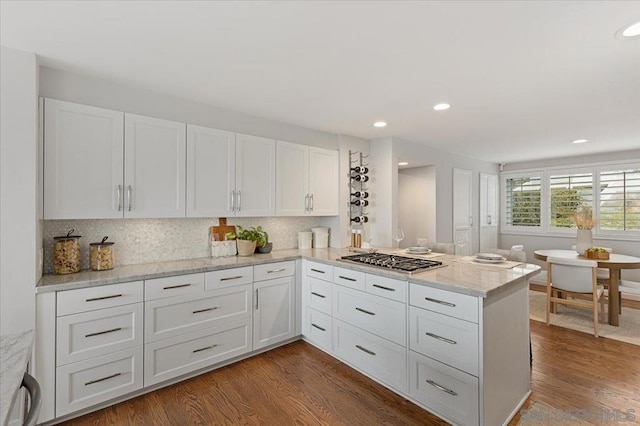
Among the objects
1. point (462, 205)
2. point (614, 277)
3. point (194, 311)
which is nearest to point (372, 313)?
point (194, 311)

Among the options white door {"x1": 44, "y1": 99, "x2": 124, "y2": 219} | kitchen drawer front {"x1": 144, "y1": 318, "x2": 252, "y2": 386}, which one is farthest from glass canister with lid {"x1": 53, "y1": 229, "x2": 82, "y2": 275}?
kitchen drawer front {"x1": 144, "y1": 318, "x2": 252, "y2": 386}

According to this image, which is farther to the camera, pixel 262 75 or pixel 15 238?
pixel 262 75

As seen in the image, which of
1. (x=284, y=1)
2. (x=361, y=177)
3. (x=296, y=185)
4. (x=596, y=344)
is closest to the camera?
(x=284, y=1)

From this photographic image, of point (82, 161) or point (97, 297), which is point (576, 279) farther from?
point (82, 161)

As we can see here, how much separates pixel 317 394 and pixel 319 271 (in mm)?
1108

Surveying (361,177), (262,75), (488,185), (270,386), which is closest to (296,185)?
(361,177)

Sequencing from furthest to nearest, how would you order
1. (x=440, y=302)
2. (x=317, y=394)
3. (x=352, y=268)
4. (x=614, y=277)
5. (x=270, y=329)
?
1. (x=614, y=277)
2. (x=270, y=329)
3. (x=352, y=268)
4. (x=317, y=394)
5. (x=440, y=302)

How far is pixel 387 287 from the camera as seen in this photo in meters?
2.49

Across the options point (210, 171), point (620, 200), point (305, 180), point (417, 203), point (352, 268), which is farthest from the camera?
point (620, 200)

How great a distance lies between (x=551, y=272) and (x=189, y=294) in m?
4.17

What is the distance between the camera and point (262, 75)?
2.38 meters

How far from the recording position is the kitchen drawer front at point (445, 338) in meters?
1.94

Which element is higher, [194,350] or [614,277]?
[614,277]

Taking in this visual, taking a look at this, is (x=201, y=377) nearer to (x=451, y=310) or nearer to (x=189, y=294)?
(x=189, y=294)
